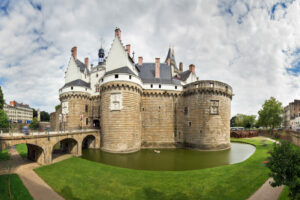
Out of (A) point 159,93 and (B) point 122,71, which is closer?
(B) point 122,71

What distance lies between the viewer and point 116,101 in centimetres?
2709

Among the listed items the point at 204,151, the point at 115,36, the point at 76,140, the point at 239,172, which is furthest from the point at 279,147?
the point at 115,36

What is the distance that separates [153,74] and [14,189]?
28772 millimetres

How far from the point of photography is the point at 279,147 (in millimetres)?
8461

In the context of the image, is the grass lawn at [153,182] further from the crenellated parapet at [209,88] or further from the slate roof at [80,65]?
the slate roof at [80,65]

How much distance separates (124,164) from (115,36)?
24.1m

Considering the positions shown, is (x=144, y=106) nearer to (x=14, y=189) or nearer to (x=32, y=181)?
(x=32, y=181)

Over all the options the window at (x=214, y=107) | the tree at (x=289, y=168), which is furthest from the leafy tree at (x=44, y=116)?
the tree at (x=289, y=168)

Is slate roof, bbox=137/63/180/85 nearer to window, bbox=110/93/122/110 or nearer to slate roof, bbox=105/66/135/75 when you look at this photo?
slate roof, bbox=105/66/135/75

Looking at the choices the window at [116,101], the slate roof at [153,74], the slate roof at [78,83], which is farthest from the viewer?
the slate roof at [78,83]

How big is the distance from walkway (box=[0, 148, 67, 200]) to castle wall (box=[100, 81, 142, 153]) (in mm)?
→ 11086

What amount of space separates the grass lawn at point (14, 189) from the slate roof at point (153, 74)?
25.1 metres

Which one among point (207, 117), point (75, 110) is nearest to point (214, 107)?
point (207, 117)

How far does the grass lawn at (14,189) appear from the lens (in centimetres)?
1125
